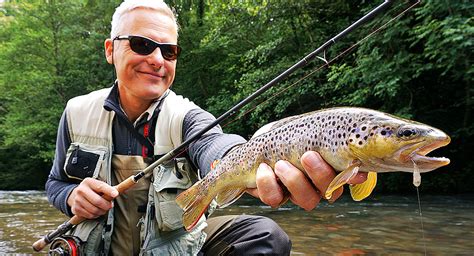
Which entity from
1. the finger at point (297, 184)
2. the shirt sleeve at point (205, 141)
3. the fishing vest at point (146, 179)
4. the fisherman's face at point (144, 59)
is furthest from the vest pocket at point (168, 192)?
the finger at point (297, 184)

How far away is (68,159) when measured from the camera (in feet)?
9.17

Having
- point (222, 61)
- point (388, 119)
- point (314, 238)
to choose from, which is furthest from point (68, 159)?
point (222, 61)

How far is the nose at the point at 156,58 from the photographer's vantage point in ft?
8.93

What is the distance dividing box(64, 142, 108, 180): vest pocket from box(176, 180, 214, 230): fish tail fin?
30.8 inches

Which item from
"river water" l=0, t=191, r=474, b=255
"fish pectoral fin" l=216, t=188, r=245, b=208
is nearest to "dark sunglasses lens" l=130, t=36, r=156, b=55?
"fish pectoral fin" l=216, t=188, r=245, b=208

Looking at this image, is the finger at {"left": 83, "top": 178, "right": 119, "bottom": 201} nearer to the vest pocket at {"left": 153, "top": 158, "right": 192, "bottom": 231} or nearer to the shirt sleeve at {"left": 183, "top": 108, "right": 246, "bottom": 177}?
the vest pocket at {"left": 153, "top": 158, "right": 192, "bottom": 231}

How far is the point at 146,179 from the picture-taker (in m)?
2.76

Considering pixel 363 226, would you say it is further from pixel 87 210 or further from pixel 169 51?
pixel 87 210

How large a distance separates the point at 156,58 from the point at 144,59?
7 centimetres

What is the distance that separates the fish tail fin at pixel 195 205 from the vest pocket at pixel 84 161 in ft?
2.57

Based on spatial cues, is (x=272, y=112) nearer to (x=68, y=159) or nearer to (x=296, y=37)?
(x=296, y=37)

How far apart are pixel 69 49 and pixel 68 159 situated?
19334mm

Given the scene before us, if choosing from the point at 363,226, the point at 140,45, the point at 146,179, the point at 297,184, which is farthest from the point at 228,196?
the point at 363,226

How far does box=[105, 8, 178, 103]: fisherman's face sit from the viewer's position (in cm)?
274
